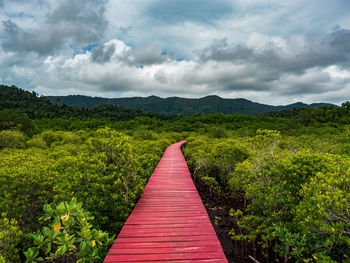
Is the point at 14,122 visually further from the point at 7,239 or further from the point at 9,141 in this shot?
the point at 7,239

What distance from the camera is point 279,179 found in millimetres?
4691

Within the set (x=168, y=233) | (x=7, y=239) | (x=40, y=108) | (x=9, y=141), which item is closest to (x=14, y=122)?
(x=9, y=141)

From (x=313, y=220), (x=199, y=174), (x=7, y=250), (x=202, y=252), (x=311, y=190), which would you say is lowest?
(x=199, y=174)

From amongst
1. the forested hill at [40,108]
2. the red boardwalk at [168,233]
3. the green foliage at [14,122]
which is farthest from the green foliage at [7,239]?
the forested hill at [40,108]

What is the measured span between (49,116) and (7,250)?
259 ft

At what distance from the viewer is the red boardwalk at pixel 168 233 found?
2.85m

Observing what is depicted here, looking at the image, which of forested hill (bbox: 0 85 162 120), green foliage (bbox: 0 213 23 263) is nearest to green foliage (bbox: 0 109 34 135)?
green foliage (bbox: 0 213 23 263)

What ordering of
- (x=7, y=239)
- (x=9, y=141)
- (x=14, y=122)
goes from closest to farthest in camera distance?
1. (x=7, y=239)
2. (x=9, y=141)
3. (x=14, y=122)

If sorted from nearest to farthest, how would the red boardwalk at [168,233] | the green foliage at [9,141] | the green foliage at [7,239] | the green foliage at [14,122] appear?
the red boardwalk at [168,233], the green foliage at [7,239], the green foliage at [9,141], the green foliage at [14,122]

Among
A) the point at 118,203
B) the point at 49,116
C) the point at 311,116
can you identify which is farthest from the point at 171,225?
the point at 49,116

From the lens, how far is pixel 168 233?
343 cm

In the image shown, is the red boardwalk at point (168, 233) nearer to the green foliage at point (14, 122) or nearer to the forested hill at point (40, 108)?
the green foliage at point (14, 122)

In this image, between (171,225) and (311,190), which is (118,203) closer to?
(171,225)

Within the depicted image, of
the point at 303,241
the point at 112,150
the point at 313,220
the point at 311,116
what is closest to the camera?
the point at 313,220
